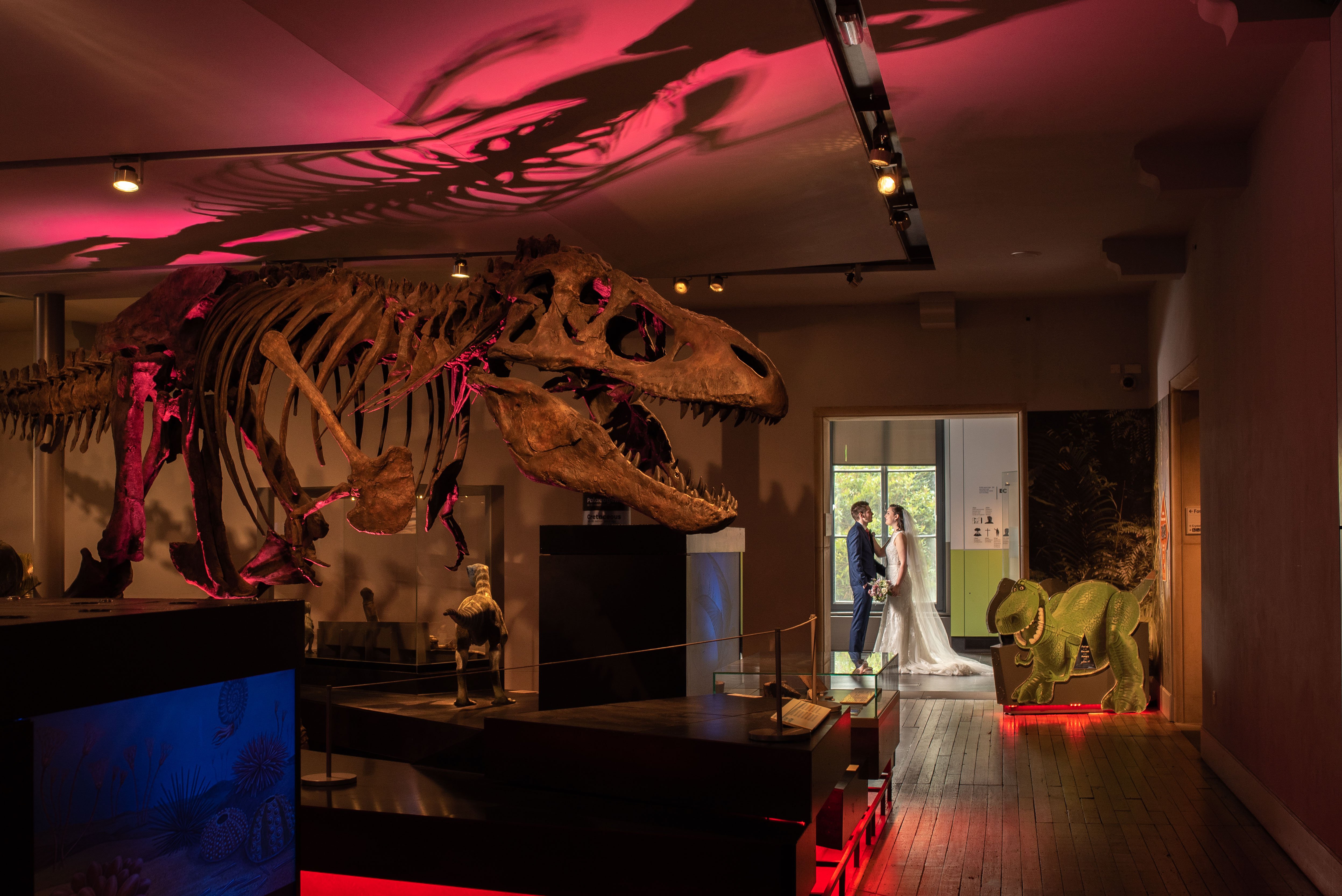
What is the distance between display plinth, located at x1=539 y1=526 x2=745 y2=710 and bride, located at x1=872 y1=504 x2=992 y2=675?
4889 mm

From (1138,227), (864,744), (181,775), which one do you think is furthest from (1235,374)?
(181,775)

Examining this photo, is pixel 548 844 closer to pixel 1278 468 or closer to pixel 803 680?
pixel 803 680

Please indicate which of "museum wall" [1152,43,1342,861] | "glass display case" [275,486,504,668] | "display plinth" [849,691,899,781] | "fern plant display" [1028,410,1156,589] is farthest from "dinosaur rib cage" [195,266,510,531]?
"fern plant display" [1028,410,1156,589]

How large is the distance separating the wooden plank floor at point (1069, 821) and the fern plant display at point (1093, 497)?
169 cm

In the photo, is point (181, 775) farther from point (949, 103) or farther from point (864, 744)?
point (949, 103)

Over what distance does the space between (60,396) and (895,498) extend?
9341 mm

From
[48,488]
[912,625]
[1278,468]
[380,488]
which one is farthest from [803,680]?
[48,488]

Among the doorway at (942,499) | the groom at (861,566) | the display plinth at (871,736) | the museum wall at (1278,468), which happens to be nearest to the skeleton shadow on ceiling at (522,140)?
the museum wall at (1278,468)

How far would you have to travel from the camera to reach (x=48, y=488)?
834 cm

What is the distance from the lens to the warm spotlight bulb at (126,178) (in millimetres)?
5129

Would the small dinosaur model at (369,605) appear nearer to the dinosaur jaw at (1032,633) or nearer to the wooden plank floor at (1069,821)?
the wooden plank floor at (1069,821)

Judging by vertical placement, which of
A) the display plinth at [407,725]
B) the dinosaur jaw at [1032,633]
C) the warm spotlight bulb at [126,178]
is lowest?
the display plinth at [407,725]

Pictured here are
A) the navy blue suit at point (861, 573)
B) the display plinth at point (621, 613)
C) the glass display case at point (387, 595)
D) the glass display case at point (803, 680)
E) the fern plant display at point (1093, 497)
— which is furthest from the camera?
the navy blue suit at point (861, 573)

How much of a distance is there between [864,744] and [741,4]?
313 centimetres
